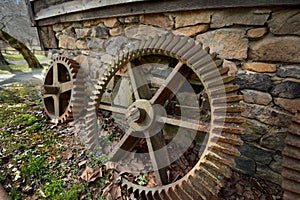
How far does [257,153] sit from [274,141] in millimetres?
199

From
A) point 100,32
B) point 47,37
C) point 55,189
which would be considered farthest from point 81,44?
point 55,189

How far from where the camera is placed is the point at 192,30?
1733 mm

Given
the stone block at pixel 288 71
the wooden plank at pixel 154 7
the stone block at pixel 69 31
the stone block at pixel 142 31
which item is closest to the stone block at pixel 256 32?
the wooden plank at pixel 154 7

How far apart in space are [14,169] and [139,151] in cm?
128

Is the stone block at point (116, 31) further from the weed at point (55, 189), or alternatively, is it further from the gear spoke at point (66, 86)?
the weed at point (55, 189)

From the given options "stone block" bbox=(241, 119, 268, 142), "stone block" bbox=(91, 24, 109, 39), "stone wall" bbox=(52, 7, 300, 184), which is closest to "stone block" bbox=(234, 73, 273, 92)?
"stone wall" bbox=(52, 7, 300, 184)

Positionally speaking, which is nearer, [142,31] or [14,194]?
[14,194]

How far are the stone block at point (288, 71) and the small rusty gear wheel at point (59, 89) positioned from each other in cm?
234

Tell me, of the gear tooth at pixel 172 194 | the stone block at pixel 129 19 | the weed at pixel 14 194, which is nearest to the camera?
the gear tooth at pixel 172 194

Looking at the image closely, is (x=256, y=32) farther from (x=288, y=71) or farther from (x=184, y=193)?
(x=184, y=193)

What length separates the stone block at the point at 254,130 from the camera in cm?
158

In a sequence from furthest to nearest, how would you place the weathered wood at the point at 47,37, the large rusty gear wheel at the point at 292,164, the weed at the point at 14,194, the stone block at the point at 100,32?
the weathered wood at the point at 47,37
the stone block at the point at 100,32
the weed at the point at 14,194
the large rusty gear wheel at the point at 292,164

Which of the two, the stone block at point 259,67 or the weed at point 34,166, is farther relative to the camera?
the weed at point 34,166

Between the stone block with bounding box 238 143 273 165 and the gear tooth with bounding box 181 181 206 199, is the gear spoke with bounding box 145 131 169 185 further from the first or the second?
the stone block with bounding box 238 143 273 165
